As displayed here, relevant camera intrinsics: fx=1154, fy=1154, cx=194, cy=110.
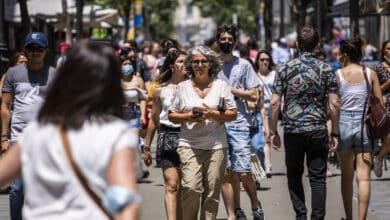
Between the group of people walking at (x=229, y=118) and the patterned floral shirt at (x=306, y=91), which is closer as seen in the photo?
the group of people walking at (x=229, y=118)

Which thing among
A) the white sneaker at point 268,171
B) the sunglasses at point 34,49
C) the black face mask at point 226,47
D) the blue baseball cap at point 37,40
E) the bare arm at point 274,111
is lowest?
the white sneaker at point 268,171

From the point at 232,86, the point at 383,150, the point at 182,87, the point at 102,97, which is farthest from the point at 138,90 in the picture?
the point at 102,97

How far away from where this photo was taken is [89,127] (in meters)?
4.42

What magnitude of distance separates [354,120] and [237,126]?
1.03 meters

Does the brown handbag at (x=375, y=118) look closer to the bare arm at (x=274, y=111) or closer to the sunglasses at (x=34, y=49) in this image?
the bare arm at (x=274, y=111)

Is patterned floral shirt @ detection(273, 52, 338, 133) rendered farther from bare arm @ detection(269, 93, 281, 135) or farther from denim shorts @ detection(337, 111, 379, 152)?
denim shorts @ detection(337, 111, 379, 152)

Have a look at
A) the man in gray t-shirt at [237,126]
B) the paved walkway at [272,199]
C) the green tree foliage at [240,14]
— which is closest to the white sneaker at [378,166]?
the paved walkway at [272,199]

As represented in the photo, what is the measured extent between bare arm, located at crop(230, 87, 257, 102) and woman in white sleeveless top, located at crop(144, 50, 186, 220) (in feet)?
1.63

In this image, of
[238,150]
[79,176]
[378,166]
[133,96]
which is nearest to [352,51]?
[238,150]

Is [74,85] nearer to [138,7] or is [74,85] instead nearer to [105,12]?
A: [105,12]

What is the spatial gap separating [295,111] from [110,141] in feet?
16.7

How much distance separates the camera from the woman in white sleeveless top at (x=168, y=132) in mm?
9461

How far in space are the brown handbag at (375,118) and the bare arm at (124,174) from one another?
6027mm

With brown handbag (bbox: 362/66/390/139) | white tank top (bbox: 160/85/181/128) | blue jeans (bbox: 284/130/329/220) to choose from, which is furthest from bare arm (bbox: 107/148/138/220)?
brown handbag (bbox: 362/66/390/139)
